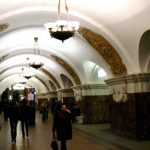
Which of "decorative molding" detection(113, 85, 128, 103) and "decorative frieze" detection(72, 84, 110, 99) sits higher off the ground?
"decorative frieze" detection(72, 84, 110, 99)

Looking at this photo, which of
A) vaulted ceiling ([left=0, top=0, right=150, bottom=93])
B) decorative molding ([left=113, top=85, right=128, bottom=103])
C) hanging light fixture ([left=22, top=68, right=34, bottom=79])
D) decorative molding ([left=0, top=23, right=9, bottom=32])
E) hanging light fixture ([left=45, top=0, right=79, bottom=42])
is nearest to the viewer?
hanging light fixture ([left=45, top=0, right=79, bottom=42])

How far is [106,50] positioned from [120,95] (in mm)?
1780

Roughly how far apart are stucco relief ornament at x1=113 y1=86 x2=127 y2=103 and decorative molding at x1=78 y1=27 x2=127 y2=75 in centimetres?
62

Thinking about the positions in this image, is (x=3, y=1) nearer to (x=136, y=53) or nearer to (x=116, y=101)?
(x=136, y=53)

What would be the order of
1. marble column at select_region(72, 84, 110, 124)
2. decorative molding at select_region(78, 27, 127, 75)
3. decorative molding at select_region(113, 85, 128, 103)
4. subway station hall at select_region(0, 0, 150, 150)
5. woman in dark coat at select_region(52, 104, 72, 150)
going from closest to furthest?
woman in dark coat at select_region(52, 104, 72, 150) → subway station hall at select_region(0, 0, 150, 150) → decorative molding at select_region(78, 27, 127, 75) → decorative molding at select_region(113, 85, 128, 103) → marble column at select_region(72, 84, 110, 124)

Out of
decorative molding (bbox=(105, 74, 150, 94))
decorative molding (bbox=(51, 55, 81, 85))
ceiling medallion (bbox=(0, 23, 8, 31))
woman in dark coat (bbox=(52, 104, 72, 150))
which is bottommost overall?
woman in dark coat (bbox=(52, 104, 72, 150))

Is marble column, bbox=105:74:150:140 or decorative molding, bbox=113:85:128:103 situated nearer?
marble column, bbox=105:74:150:140

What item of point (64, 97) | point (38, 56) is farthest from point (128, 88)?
point (64, 97)

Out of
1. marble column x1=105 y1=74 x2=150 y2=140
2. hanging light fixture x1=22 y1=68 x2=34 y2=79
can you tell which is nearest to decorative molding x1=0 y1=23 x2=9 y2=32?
marble column x1=105 y1=74 x2=150 y2=140

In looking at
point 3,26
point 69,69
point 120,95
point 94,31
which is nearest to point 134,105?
point 120,95

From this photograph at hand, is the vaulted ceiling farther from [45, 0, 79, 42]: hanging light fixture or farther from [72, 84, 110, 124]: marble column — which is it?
[72, 84, 110, 124]: marble column

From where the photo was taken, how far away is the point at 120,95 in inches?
524

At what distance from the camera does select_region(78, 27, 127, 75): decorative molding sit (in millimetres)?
12509

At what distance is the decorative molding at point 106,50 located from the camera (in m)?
12.5
